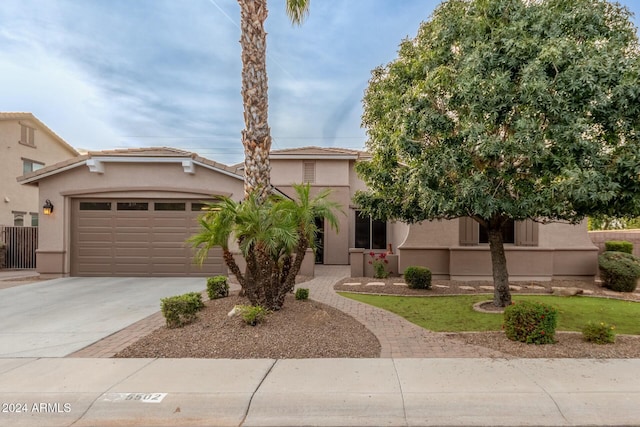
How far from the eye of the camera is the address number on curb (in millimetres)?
3742

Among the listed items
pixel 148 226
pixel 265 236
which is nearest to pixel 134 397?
pixel 265 236

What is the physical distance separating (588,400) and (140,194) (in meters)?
13.3

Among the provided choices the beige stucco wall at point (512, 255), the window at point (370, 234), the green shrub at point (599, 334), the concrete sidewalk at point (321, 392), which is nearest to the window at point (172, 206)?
the concrete sidewalk at point (321, 392)

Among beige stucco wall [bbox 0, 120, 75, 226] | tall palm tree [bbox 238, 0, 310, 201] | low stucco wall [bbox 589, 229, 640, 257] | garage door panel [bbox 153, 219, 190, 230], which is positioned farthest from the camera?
beige stucco wall [bbox 0, 120, 75, 226]

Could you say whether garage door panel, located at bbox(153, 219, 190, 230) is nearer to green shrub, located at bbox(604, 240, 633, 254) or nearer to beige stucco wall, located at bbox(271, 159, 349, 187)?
beige stucco wall, located at bbox(271, 159, 349, 187)

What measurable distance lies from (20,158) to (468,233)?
25918mm

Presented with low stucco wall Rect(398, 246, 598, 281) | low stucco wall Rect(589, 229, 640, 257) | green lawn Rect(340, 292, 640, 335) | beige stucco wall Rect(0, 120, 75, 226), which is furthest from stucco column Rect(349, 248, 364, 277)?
beige stucco wall Rect(0, 120, 75, 226)

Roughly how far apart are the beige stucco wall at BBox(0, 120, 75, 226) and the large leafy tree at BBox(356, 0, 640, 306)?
2289 cm

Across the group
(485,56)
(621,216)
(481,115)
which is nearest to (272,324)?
(481,115)

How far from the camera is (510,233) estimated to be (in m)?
12.0

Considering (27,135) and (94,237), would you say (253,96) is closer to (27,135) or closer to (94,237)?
(94,237)

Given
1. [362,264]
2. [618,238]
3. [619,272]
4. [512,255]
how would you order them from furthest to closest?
[618,238], [362,264], [512,255], [619,272]

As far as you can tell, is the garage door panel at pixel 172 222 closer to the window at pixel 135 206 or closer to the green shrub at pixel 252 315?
the window at pixel 135 206

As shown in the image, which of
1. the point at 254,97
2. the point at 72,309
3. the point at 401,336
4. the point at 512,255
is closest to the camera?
the point at 401,336
